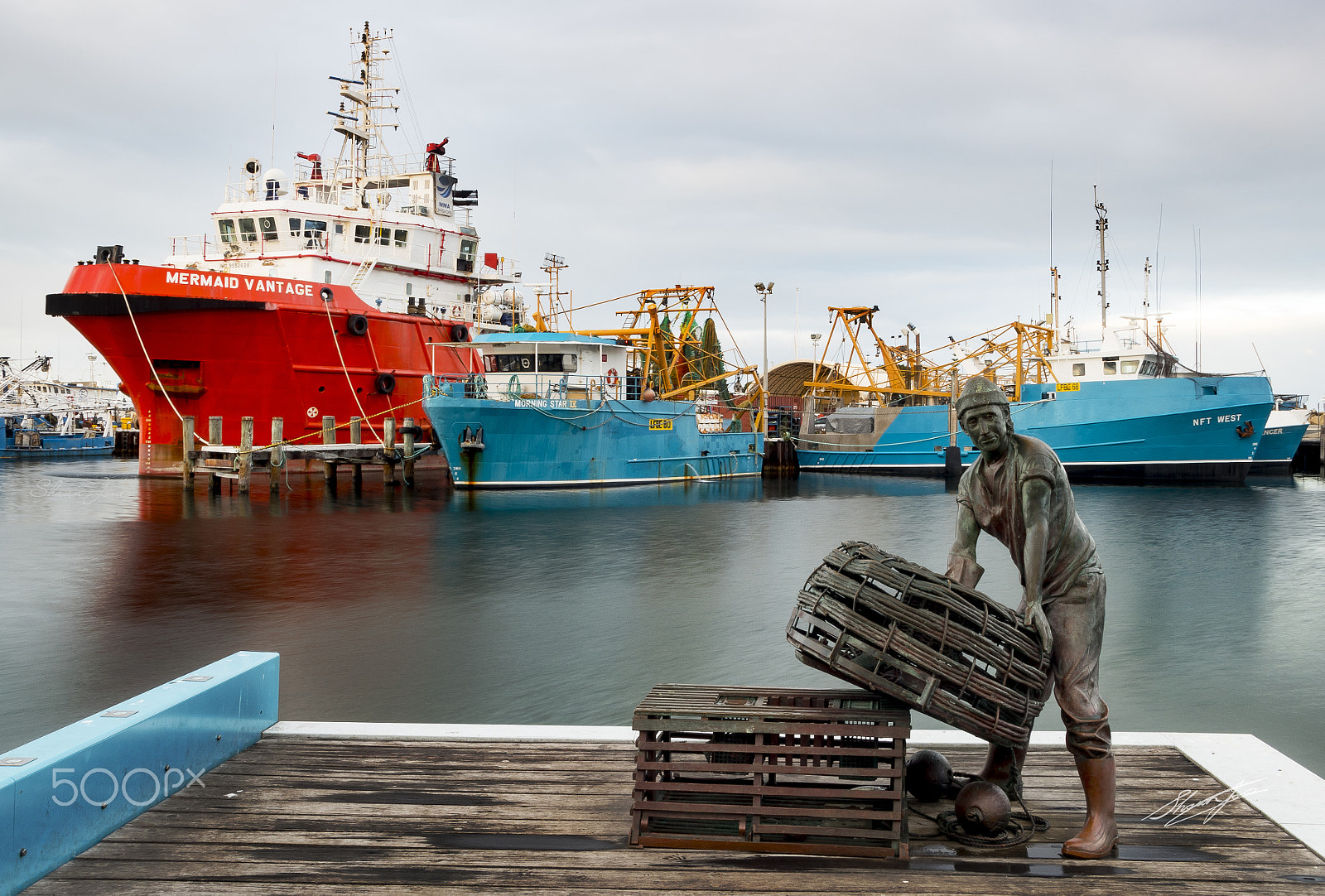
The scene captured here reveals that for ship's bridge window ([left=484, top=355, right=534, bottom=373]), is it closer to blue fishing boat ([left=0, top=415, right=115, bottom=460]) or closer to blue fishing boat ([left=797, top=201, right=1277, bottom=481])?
blue fishing boat ([left=797, top=201, right=1277, bottom=481])

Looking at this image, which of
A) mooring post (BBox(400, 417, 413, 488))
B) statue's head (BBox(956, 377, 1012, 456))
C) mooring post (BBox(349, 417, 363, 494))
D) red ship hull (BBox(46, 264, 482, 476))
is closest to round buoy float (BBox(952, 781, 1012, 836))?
statue's head (BBox(956, 377, 1012, 456))

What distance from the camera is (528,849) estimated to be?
10.7 feet

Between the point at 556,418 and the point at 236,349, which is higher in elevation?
the point at 236,349

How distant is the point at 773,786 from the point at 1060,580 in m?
1.22

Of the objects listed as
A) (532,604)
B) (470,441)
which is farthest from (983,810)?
(470,441)

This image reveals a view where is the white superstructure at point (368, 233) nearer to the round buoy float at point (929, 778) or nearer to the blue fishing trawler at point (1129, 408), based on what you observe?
the blue fishing trawler at point (1129, 408)

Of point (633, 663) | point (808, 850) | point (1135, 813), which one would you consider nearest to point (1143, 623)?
point (633, 663)

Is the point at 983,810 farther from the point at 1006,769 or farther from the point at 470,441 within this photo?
the point at 470,441

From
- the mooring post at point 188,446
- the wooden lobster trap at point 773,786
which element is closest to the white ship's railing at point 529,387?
the mooring post at point 188,446

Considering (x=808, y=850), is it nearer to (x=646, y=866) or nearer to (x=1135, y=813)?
(x=646, y=866)

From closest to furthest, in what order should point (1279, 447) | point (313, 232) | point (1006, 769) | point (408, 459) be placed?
point (1006, 769), point (408, 459), point (313, 232), point (1279, 447)

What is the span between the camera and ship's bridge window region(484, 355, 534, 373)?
2930 cm

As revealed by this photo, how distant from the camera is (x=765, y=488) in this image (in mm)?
35188
